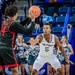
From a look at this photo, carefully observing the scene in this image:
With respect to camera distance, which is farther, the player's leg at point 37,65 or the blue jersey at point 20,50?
the blue jersey at point 20,50

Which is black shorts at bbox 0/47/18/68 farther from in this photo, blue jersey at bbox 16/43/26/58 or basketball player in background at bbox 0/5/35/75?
blue jersey at bbox 16/43/26/58

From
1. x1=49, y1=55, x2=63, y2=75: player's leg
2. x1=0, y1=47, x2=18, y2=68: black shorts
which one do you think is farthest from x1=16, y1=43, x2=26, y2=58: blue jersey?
x1=0, y1=47, x2=18, y2=68: black shorts

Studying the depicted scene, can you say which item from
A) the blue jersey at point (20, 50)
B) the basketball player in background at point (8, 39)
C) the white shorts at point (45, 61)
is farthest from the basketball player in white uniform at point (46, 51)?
the basketball player in background at point (8, 39)

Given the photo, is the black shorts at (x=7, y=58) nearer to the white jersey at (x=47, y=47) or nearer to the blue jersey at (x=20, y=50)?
the white jersey at (x=47, y=47)

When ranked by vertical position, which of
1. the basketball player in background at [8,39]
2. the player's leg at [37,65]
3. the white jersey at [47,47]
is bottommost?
the player's leg at [37,65]

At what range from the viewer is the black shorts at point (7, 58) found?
5.65 m

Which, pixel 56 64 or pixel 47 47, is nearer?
pixel 56 64

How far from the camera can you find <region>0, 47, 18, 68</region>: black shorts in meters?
5.65

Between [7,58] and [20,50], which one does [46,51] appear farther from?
[7,58]

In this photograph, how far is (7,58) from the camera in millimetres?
5664

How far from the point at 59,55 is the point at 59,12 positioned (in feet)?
10.8

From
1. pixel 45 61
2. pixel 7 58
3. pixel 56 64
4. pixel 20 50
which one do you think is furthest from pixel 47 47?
pixel 7 58

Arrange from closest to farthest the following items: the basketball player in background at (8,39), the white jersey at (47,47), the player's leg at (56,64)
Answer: the basketball player in background at (8,39)
the player's leg at (56,64)
the white jersey at (47,47)

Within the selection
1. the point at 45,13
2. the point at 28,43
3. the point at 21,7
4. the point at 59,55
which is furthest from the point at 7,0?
the point at 59,55
